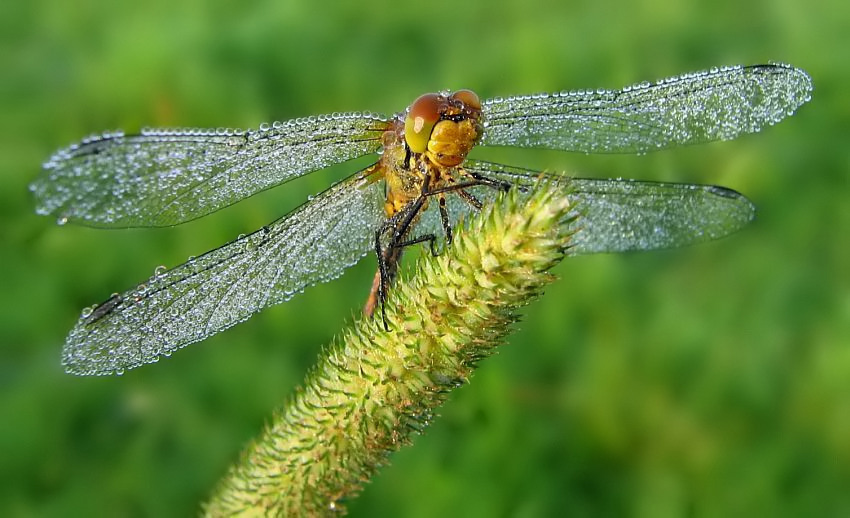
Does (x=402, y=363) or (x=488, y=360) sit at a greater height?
(x=402, y=363)

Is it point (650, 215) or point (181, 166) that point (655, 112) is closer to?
point (650, 215)

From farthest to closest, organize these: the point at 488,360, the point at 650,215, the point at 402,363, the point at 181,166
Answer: the point at 488,360
the point at 650,215
the point at 181,166
the point at 402,363

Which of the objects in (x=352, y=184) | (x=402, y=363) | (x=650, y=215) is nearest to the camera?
(x=402, y=363)

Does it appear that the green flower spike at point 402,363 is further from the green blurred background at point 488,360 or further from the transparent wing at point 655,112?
the green blurred background at point 488,360

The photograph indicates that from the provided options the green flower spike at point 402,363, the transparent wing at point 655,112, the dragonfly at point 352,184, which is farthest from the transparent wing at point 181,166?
the green flower spike at point 402,363

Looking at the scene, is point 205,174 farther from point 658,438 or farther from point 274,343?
point 658,438

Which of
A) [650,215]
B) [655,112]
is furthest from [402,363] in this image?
[650,215]

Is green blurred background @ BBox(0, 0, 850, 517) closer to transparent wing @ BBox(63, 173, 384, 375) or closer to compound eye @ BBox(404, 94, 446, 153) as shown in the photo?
transparent wing @ BBox(63, 173, 384, 375)
